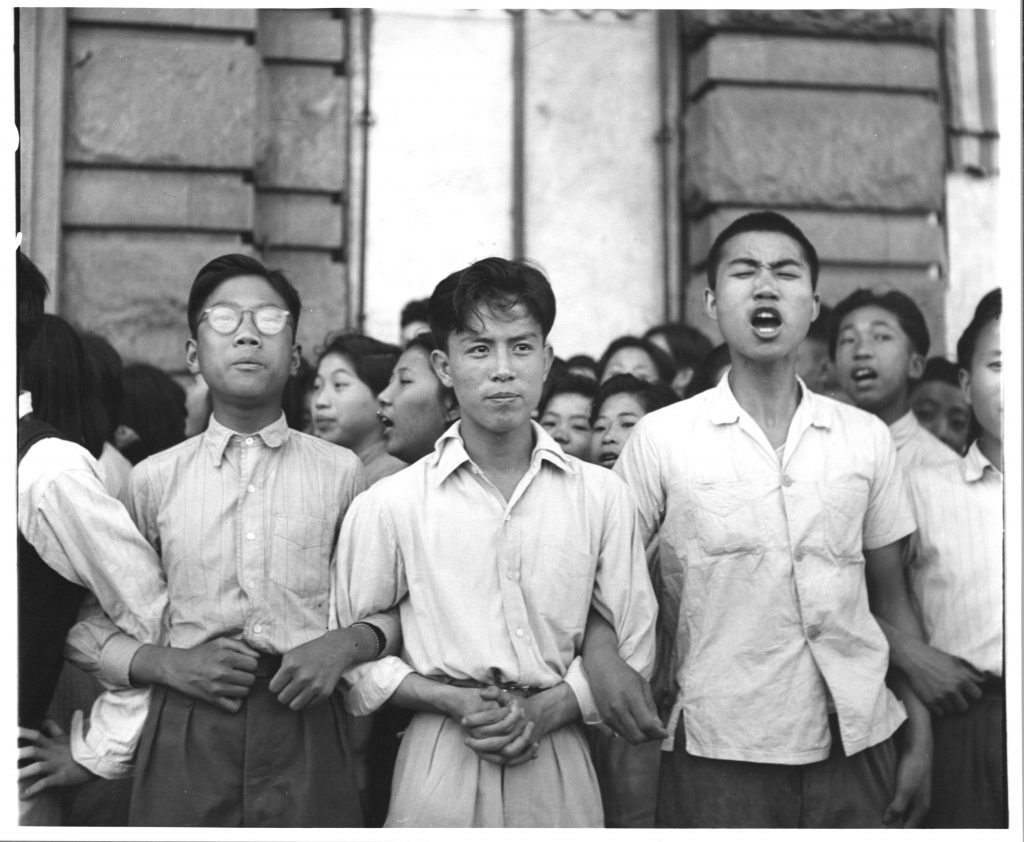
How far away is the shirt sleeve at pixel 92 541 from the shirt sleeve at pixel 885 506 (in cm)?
176

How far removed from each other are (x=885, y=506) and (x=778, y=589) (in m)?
0.37

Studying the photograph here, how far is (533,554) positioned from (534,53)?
351 cm

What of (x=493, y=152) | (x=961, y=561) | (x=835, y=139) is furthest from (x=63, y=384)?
(x=835, y=139)

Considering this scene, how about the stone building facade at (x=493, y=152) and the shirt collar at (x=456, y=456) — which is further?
the stone building facade at (x=493, y=152)

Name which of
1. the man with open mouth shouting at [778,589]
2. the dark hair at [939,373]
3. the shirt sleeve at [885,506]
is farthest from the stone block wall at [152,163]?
the shirt sleeve at [885,506]

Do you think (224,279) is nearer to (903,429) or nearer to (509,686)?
(509,686)

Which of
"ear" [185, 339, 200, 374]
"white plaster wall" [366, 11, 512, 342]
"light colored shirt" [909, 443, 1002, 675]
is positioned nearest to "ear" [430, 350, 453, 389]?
"ear" [185, 339, 200, 374]

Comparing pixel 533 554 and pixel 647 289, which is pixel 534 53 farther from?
pixel 533 554

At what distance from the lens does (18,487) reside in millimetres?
3029

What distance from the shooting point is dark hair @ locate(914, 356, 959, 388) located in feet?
15.4

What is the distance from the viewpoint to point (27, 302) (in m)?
3.34

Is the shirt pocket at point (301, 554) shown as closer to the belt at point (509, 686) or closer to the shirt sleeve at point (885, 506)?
the belt at point (509, 686)

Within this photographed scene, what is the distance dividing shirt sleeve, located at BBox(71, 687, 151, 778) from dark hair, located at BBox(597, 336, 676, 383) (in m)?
2.14

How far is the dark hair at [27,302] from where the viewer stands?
3.28 metres
